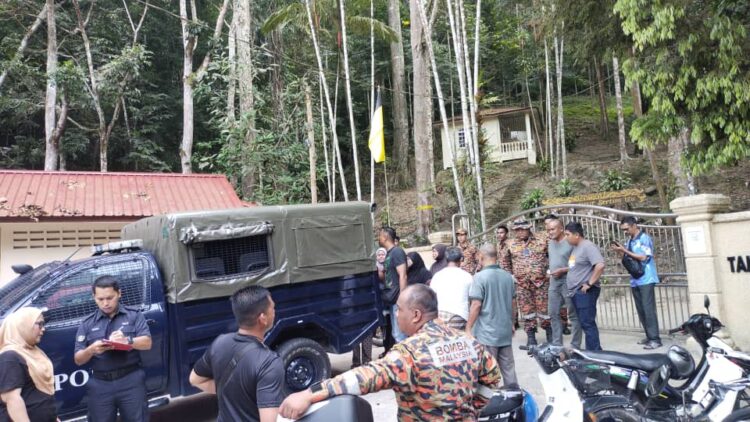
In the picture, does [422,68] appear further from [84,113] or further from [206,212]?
[84,113]

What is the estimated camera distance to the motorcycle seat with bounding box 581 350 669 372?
3.98m

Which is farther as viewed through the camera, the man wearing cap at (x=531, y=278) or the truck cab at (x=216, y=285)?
the man wearing cap at (x=531, y=278)

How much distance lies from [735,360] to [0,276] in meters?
12.1

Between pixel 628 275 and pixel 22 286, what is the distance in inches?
308

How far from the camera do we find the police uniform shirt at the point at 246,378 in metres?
2.61

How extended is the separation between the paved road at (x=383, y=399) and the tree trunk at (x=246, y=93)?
26.1 ft

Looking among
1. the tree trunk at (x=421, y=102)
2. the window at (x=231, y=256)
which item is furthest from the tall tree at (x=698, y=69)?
the tree trunk at (x=421, y=102)

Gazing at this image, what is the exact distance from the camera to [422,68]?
50.2ft

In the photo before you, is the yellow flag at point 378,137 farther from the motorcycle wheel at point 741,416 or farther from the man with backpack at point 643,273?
the motorcycle wheel at point 741,416

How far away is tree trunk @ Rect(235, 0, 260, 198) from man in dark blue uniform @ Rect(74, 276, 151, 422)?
10558mm

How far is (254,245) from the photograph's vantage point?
5973 millimetres

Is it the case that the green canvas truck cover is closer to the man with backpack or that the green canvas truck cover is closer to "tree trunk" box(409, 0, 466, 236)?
the man with backpack

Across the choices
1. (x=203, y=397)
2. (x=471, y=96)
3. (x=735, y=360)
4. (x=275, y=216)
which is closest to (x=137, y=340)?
(x=275, y=216)

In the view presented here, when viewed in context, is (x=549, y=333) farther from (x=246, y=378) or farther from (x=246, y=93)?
(x=246, y=93)
